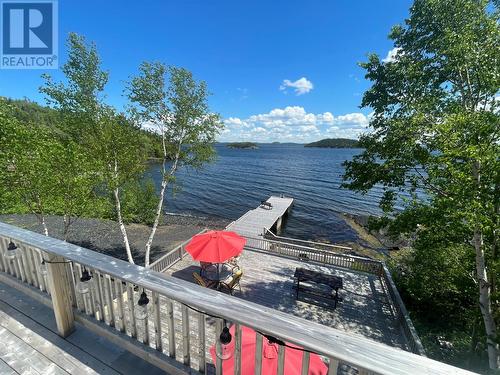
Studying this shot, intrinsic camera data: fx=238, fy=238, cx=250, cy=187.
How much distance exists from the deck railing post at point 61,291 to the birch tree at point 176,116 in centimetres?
858

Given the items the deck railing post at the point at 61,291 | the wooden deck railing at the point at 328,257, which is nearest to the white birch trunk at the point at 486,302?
the wooden deck railing at the point at 328,257

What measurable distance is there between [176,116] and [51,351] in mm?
10687

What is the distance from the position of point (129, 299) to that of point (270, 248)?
31.7 feet

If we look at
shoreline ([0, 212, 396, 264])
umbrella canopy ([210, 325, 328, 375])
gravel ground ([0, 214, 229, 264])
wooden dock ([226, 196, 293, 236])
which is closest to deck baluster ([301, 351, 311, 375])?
umbrella canopy ([210, 325, 328, 375])

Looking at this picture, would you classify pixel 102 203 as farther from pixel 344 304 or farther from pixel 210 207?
pixel 210 207

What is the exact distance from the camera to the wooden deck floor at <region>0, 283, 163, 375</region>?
7.96 feet

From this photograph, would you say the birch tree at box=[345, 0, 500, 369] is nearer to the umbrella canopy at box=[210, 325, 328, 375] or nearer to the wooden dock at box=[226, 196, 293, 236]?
the umbrella canopy at box=[210, 325, 328, 375]

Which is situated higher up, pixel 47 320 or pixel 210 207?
pixel 47 320

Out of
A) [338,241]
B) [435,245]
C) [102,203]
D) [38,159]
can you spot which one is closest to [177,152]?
[102,203]

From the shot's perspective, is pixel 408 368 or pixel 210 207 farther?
pixel 210 207

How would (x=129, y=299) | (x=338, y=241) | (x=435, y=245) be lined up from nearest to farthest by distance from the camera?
1. (x=129, y=299)
2. (x=435, y=245)
3. (x=338, y=241)

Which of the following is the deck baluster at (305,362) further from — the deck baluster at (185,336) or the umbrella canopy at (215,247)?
the umbrella canopy at (215,247)

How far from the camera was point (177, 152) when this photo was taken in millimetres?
12023

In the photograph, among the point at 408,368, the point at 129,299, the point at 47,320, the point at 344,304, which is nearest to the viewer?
the point at 408,368
